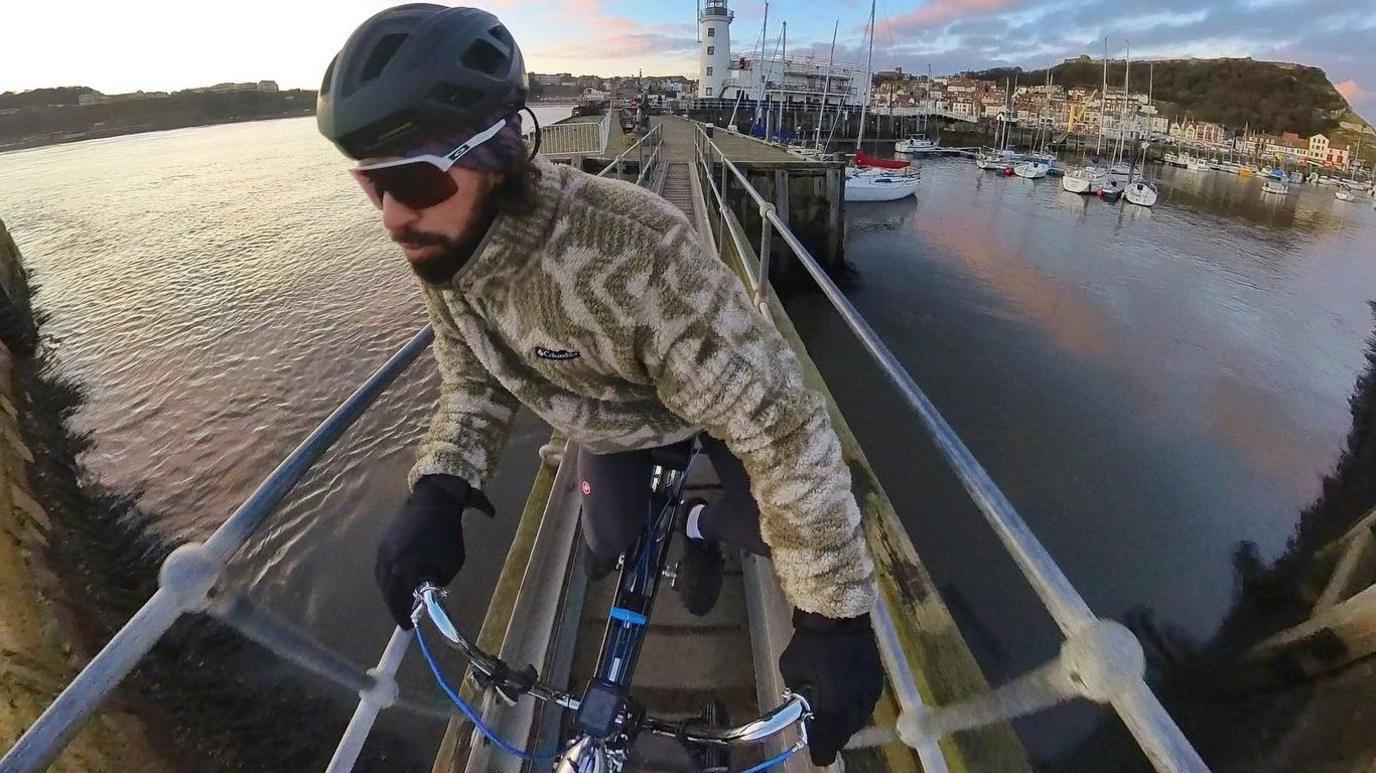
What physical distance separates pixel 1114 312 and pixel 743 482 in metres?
23.5

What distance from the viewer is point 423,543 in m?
1.54

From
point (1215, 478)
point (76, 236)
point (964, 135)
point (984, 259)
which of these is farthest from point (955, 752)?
point (964, 135)

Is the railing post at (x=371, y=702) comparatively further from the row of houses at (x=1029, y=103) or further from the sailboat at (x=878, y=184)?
the row of houses at (x=1029, y=103)

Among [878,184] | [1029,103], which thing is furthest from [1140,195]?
[1029,103]

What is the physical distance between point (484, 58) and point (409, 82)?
18cm

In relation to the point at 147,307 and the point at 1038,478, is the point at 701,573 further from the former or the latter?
the point at 147,307

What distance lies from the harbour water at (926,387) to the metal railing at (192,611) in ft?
20.1

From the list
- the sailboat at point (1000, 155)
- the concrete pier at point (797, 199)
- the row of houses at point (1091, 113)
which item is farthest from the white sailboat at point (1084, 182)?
the concrete pier at point (797, 199)

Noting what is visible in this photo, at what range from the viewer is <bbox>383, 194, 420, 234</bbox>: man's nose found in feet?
3.64

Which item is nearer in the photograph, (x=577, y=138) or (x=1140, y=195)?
(x=577, y=138)

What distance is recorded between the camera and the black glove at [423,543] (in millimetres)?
1494

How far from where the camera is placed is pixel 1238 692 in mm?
7777

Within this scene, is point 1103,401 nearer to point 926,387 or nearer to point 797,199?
point 926,387

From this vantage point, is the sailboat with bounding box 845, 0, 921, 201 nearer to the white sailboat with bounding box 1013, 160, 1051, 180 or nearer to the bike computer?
the white sailboat with bounding box 1013, 160, 1051, 180
